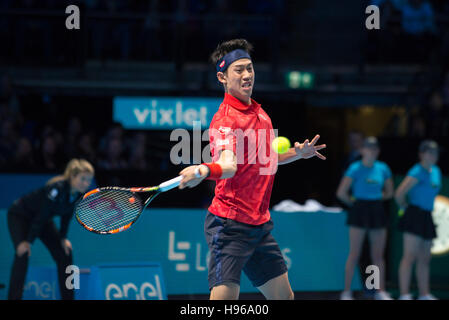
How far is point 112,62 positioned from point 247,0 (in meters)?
2.70

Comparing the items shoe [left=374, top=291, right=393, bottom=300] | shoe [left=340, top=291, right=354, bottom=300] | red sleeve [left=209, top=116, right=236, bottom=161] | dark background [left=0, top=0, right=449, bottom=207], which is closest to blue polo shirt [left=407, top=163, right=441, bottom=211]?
shoe [left=374, top=291, right=393, bottom=300]

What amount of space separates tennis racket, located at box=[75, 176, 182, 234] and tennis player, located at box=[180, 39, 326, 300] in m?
0.49

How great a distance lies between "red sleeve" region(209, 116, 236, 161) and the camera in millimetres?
4211

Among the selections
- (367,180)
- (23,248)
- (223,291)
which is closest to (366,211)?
(367,180)

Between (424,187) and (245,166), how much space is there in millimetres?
4029

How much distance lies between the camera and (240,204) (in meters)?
4.44

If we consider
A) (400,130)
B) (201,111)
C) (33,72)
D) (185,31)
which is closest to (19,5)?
(33,72)

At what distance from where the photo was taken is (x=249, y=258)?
4504 mm

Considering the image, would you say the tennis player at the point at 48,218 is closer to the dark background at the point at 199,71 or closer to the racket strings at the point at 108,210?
the dark background at the point at 199,71

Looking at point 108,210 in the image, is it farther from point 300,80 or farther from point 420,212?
point 300,80

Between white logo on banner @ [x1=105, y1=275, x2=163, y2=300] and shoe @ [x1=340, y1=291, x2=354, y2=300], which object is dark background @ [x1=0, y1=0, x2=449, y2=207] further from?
white logo on banner @ [x1=105, y1=275, x2=163, y2=300]

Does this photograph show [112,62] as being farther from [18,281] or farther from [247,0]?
[18,281]

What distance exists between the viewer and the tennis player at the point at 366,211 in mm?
8172

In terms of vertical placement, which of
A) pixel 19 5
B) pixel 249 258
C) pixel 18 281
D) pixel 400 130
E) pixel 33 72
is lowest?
pixel 18 281
